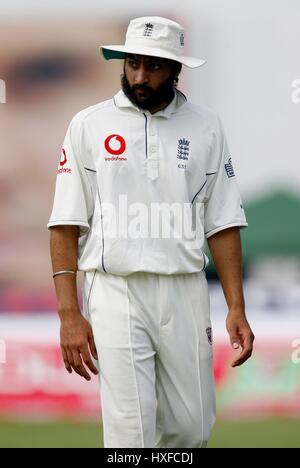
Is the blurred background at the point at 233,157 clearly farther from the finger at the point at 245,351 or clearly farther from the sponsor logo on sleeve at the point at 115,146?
the sponsor logo on sleeve at the point at 115,146

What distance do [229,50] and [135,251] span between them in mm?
1876

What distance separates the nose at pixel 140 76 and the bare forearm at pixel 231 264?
0.52 metres

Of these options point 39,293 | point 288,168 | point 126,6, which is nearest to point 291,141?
→ point 288,168

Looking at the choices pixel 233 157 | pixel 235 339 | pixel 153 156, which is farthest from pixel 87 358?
pixel 233 157

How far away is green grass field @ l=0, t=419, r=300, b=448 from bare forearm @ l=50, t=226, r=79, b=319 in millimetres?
1686

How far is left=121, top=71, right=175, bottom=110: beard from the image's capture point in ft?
12.2

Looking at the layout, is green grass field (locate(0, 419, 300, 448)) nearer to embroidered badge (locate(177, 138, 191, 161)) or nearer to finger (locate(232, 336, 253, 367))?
finger (locate(232, 336, 253, 367))

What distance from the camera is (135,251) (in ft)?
12.0

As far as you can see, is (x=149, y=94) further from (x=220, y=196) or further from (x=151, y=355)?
(x=151, y=355)

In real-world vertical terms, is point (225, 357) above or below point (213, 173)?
below

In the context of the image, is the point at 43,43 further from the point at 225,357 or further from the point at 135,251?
the point at 135,251

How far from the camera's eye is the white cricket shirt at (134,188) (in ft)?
12.1

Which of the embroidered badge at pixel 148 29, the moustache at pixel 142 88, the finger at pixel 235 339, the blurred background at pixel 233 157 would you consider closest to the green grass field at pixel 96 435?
the blurred background at pixel 233 157

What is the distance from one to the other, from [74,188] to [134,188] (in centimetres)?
17
